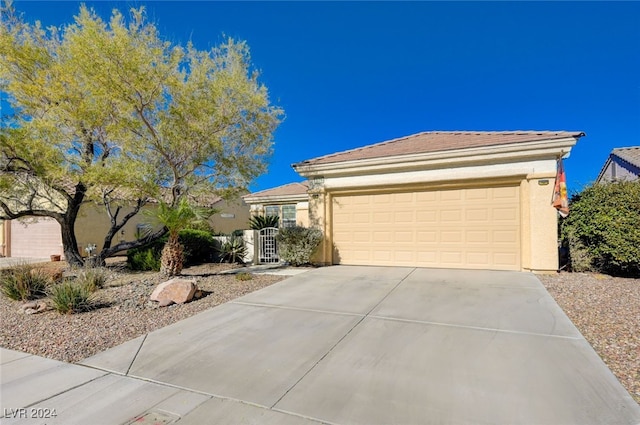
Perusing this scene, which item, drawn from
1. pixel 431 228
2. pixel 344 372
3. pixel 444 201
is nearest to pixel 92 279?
pixel 344 372

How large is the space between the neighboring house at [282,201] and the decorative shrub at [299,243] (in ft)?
20.3

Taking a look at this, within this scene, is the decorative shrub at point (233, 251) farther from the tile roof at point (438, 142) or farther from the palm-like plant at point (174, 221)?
the tile roof at point (438, 142)

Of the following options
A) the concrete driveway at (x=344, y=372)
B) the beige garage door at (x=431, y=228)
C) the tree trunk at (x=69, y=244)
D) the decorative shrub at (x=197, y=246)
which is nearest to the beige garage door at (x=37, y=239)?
the tree trunk at (x=69, y=244)

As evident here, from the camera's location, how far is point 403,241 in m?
9.98

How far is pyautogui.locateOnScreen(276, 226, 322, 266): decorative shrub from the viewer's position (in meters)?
10.4

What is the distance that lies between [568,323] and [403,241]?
5496mm

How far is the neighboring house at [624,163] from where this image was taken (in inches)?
672

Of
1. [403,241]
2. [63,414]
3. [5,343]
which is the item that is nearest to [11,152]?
[5,343]

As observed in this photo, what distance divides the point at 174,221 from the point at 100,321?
342 centimetres

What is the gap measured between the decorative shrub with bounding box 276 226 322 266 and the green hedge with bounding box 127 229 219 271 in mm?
Answer: 4519

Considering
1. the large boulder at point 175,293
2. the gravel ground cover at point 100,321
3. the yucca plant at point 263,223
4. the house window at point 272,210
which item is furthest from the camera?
the house window at point 272,210

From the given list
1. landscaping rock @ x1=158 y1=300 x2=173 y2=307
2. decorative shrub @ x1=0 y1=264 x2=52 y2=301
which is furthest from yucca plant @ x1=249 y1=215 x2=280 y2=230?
landscaping rock @ x1=158 y1=300 x2=173 y2=307

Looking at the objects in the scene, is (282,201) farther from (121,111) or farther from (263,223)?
(121,111)

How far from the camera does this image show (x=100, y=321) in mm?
5336
